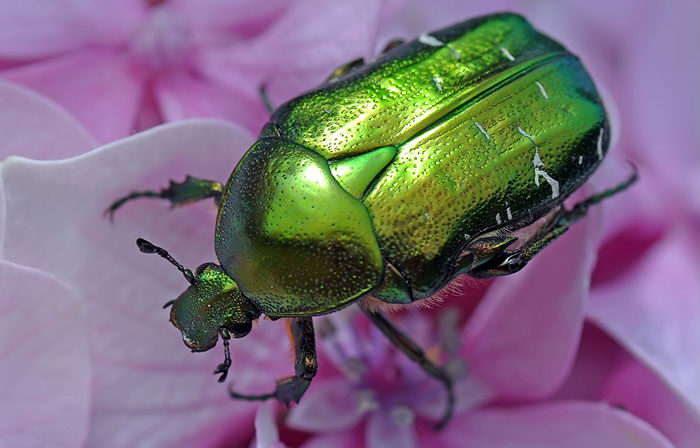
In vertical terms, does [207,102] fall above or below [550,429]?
above

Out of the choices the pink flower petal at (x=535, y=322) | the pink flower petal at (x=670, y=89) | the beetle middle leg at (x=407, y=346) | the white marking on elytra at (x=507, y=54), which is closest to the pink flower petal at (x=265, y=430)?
the beetle middle leg at (x=407, y=346)

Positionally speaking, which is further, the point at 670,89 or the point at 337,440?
the point at 670,89

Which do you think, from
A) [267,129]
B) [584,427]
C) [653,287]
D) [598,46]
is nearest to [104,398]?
[267,129]

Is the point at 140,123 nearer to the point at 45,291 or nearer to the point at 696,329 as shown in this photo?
the point at 45,291

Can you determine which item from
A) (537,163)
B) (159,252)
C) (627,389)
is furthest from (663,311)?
(159,252)

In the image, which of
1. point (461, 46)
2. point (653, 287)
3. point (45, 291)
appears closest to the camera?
point (45, 291)

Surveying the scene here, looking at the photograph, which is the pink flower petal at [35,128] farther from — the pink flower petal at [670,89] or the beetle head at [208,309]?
the pink flower petal at [670,89]

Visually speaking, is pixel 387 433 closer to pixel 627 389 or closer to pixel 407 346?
pixel 407 346
